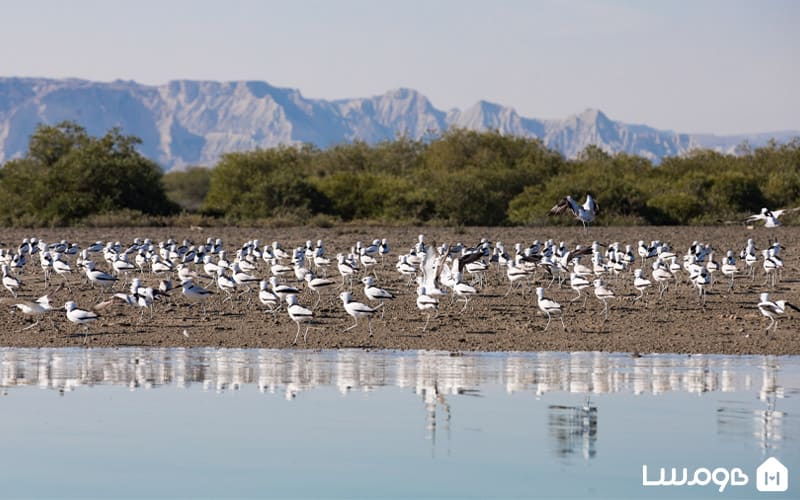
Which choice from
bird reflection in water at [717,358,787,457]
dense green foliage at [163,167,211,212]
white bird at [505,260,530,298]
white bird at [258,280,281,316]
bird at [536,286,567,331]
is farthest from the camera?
dense green foliage at [163,167,211,212]

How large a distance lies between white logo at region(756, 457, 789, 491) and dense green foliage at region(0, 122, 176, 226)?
38.6m

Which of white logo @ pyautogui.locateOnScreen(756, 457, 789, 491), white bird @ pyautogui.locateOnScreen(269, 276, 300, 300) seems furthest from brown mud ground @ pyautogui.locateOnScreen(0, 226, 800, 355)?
white logo @ pyautogui.locateOnScreen(756, 457, 789, 491)

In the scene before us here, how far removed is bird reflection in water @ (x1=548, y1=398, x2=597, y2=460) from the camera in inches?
449

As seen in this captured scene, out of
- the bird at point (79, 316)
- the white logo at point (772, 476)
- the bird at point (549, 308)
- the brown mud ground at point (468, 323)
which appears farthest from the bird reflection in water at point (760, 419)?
the bird at point (79, 316)

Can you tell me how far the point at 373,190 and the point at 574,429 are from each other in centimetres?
4181

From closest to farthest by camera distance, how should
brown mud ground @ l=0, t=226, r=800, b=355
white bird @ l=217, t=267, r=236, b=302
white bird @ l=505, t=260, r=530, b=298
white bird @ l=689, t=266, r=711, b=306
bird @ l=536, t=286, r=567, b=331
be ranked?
brown mud ground @ l=0, t=226, r=800, b=355
bird @ l=536, t=286, r=567, b=331
white bird @ l=217, t=267, r=236, b=302
white bird @ l=689, t=266, r=711, b=306
white bird @ l=505, t=260, r=530, b=298

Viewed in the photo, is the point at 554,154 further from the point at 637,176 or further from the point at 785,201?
the point at 785,201

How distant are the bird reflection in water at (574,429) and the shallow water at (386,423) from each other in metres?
0.03

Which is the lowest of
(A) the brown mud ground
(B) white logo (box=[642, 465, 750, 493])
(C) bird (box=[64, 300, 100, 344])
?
(B) white logo (box=[642, 465, 750, 493])

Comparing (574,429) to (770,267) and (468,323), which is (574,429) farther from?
(770,267)

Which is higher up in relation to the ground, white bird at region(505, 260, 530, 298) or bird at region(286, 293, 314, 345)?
white bird at region(505, 260, 530, 298)

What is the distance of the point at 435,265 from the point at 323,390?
6.68 meters

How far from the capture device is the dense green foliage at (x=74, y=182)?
48156 mm

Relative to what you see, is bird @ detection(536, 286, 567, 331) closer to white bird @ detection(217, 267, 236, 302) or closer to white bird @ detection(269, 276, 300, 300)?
white bird @ detection(269, 276, 300, 300)
